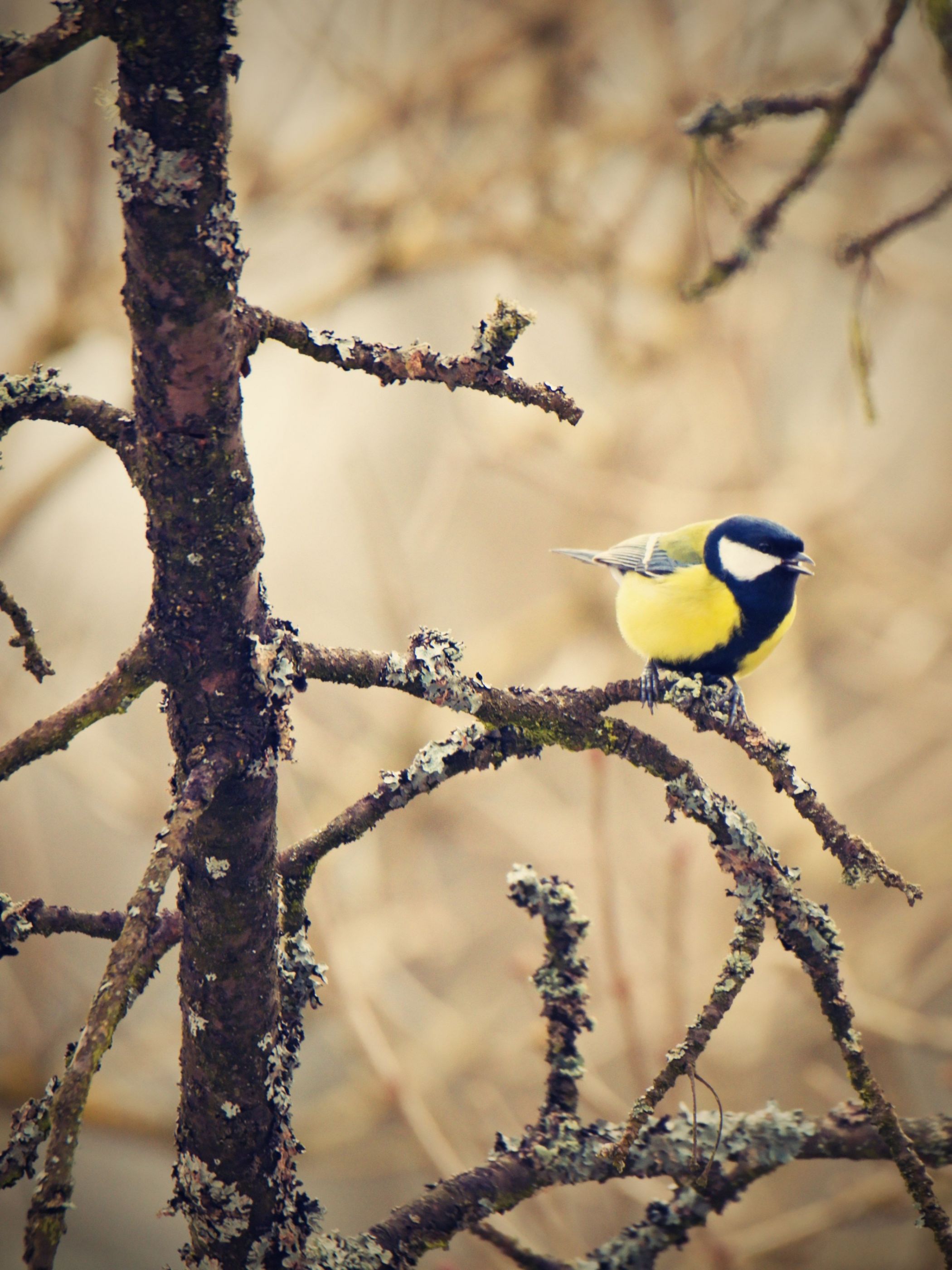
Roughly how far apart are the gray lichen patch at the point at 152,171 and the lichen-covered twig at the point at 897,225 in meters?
0.75

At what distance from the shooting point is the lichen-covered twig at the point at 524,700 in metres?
0.71

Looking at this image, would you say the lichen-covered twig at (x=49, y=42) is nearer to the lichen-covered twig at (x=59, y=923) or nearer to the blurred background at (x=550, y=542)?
the lichen-covered twig at (x=59, y=923)

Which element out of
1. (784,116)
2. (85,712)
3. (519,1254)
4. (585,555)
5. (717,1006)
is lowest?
(519,1254)

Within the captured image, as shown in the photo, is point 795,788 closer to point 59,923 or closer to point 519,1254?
point 519,1254

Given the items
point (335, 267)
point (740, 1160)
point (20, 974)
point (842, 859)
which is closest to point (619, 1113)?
point (740, 1160)

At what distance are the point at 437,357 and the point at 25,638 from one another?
34 cm

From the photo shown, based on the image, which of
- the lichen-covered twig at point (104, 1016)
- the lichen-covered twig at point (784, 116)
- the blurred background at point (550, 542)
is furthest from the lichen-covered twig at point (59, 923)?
the blurred background at point (550, 542)

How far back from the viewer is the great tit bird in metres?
1.46

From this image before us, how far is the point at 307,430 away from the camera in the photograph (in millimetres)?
2758

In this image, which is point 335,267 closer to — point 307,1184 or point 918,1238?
point 307,1184

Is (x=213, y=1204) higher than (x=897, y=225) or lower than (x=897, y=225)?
lower

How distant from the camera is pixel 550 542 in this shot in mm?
3273

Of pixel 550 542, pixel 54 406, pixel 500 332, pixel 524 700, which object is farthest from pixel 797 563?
pixel 550 542

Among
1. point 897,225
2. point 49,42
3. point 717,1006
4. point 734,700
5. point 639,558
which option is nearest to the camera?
point 49,42
